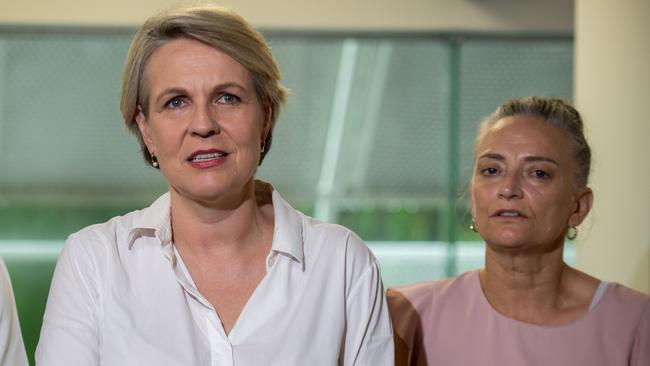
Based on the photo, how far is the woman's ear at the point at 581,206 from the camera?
2822 millimetres

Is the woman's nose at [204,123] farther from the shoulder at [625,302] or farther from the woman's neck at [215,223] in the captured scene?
the shoulder at [625,302]

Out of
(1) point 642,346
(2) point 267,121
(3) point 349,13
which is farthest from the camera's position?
(3) point 349,13

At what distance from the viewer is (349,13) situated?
4.44 meters

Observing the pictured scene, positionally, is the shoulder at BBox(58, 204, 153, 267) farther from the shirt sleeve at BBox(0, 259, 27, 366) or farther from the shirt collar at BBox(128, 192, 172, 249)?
the shirt sleeve at BBox(0, 259, 27, 366)

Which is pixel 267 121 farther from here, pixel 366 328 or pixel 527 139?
pixel 527 139

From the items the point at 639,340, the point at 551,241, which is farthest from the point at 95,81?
the point at 639,340

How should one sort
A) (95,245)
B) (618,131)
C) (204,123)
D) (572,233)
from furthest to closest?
(618,131)
(572,233)
(95,245)
(204,123)

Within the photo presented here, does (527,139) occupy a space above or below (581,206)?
above

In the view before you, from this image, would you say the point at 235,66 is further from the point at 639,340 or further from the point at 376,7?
the point at 376,7

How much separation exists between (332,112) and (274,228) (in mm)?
2311

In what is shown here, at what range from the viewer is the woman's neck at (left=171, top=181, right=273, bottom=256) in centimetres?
219

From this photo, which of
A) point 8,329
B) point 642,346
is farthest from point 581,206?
point 8,329

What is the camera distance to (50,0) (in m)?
4.35

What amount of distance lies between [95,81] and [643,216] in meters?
2.39
